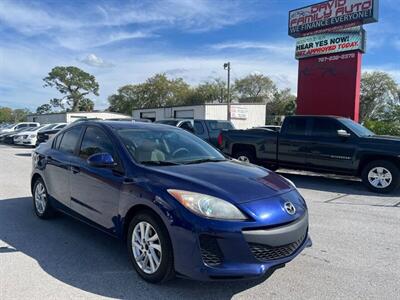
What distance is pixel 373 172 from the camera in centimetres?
914

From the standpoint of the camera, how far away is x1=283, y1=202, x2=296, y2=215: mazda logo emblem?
3.67 m

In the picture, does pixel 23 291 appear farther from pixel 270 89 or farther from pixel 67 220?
pixel 270 89

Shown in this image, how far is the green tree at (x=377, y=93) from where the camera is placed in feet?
199

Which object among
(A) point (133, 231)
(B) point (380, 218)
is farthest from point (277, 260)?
(B) point (380, 218)

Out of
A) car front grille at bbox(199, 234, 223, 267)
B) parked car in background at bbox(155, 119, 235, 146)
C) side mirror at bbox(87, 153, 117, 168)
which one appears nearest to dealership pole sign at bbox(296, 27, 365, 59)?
parked car in background at bbox(155, 119, 235, 146)

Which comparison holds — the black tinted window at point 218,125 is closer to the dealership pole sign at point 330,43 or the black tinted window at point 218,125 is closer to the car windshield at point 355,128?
the car windshield at point 355,128

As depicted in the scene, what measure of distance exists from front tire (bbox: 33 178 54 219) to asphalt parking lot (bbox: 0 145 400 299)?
0.13 metres

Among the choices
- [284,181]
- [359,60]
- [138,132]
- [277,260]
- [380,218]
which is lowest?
[380,218]

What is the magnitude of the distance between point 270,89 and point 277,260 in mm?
73849

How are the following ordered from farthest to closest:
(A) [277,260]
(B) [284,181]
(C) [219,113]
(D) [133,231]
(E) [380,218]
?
1. (C) [219,113]
2. (E) [380,218]
3. (B) [284,181]
4. (D) [133,231]
5. (A) [277,260]

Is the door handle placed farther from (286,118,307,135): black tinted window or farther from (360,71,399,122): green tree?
(360,71,399,122): green tree

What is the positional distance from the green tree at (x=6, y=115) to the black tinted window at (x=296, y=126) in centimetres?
12345

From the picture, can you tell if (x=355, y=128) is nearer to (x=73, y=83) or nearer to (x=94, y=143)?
(x=94, y=143)

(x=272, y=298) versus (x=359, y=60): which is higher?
(x=359, y=60)
